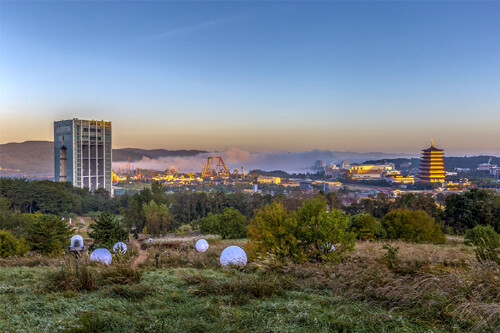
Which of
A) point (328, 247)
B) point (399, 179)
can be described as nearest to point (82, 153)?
point (328, 247)

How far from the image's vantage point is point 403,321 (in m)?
2.63

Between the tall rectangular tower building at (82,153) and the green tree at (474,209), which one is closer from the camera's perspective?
the green tree at (474,209)

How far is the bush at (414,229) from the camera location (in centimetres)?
1592

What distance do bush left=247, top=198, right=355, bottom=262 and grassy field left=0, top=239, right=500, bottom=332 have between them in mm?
1711

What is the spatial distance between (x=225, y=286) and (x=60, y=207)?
43.0 metres

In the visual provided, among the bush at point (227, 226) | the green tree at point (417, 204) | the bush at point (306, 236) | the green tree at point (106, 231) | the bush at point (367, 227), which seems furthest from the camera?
the green tree at point (417, 204)

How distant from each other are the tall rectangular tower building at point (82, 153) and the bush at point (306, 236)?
6766 cm

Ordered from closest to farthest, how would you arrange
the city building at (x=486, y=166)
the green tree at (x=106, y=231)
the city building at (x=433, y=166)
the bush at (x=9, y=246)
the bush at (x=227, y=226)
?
the bush at (x=9, y=246), the green tree at (x=106, y=231), the bush at (x=227, y=226), the city building at (x=486, y=166), the city building at (x=433, y=166)

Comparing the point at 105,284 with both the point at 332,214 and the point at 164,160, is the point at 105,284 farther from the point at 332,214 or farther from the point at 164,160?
the point at 164,160

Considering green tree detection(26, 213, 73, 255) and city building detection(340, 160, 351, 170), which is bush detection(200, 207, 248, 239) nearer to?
green tree detection(26, 213, 73, 255)

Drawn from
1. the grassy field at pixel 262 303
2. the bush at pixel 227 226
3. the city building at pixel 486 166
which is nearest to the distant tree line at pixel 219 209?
the bush at pixel 227 226

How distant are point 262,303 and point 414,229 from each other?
15.2 m

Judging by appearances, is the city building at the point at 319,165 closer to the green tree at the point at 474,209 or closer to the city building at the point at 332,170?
the city building at the point at 332,170

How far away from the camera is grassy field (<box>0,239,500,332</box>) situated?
2.67 meters
